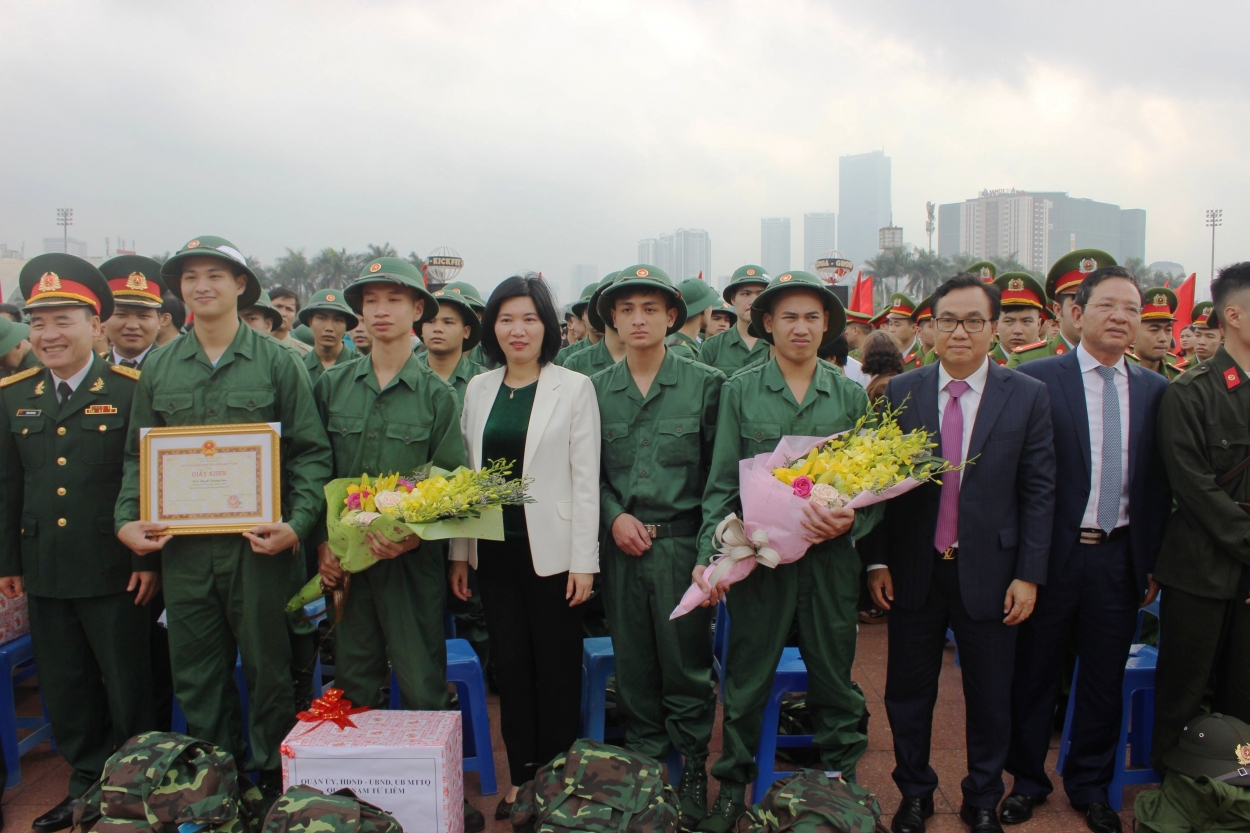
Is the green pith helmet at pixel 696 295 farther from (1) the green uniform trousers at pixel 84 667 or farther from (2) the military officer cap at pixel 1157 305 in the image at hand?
(1) the green uniform trousers at pixel 84 667

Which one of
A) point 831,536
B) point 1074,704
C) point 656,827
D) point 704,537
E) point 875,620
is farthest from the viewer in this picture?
point 875,620

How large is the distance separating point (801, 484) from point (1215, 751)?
6.26ft

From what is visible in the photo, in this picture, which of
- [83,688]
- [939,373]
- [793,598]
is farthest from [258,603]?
[939,373]

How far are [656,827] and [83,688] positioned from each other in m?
2.69

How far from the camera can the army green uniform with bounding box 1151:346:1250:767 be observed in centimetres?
308

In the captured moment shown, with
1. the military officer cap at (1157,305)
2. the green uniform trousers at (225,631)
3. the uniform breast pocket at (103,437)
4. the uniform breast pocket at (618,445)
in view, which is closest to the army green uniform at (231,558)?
the green uniform trousers at (225,631)

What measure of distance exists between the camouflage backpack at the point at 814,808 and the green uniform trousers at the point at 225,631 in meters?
2.08

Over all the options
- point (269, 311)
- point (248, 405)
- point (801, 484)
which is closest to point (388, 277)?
point (248, 405)

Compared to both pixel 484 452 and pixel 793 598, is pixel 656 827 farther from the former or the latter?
pixel 484 452

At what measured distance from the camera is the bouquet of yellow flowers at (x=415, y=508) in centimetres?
297

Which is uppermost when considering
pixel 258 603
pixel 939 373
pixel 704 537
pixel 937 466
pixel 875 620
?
pixel 939 373

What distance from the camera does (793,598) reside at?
3225mm

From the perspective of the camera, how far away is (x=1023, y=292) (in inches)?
211

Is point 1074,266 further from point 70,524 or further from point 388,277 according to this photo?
point 70,524
